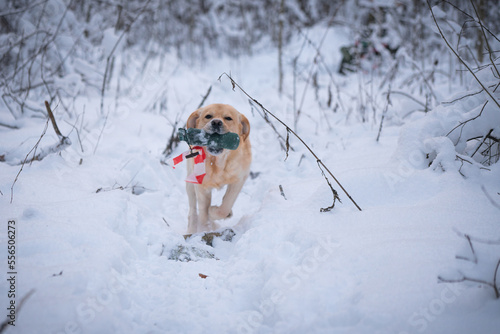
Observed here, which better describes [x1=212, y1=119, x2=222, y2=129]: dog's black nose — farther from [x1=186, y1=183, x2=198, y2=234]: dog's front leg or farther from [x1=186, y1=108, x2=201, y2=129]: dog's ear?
[x1=186, y1=183, x2=198, y2=234]: dog's front leg

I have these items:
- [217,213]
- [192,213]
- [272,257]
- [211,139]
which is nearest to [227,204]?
[217,213]

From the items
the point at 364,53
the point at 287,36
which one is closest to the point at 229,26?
the point at 287,36

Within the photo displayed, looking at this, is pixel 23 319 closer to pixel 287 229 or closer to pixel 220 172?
pixel 287 229

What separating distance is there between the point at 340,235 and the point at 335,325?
51 centimetres

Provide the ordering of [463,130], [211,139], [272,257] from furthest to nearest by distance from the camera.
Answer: [211,139] < [463,130] < [272,257]

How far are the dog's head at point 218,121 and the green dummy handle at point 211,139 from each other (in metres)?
0.04

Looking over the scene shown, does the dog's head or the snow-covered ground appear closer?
the snow-covered ground

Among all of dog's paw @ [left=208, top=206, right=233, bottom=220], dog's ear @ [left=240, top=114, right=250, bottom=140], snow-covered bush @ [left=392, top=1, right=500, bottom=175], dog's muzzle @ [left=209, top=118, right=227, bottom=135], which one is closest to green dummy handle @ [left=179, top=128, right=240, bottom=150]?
dog's muzzle @ [left=209, top=118, right=227, bottom=135]

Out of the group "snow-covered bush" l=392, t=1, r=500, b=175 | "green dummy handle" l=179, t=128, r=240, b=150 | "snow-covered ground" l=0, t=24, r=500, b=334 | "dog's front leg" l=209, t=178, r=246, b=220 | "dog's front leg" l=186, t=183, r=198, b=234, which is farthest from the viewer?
"dog's front leg" l=186, t=183, r=198, b=234

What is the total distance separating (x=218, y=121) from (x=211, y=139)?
0.47ft

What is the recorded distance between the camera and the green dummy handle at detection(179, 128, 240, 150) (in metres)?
2.01

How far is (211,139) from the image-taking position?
2045mm

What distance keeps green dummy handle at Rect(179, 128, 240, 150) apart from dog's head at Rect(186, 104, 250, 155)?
0.04 m

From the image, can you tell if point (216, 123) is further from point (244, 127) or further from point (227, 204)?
point (227, 204)
